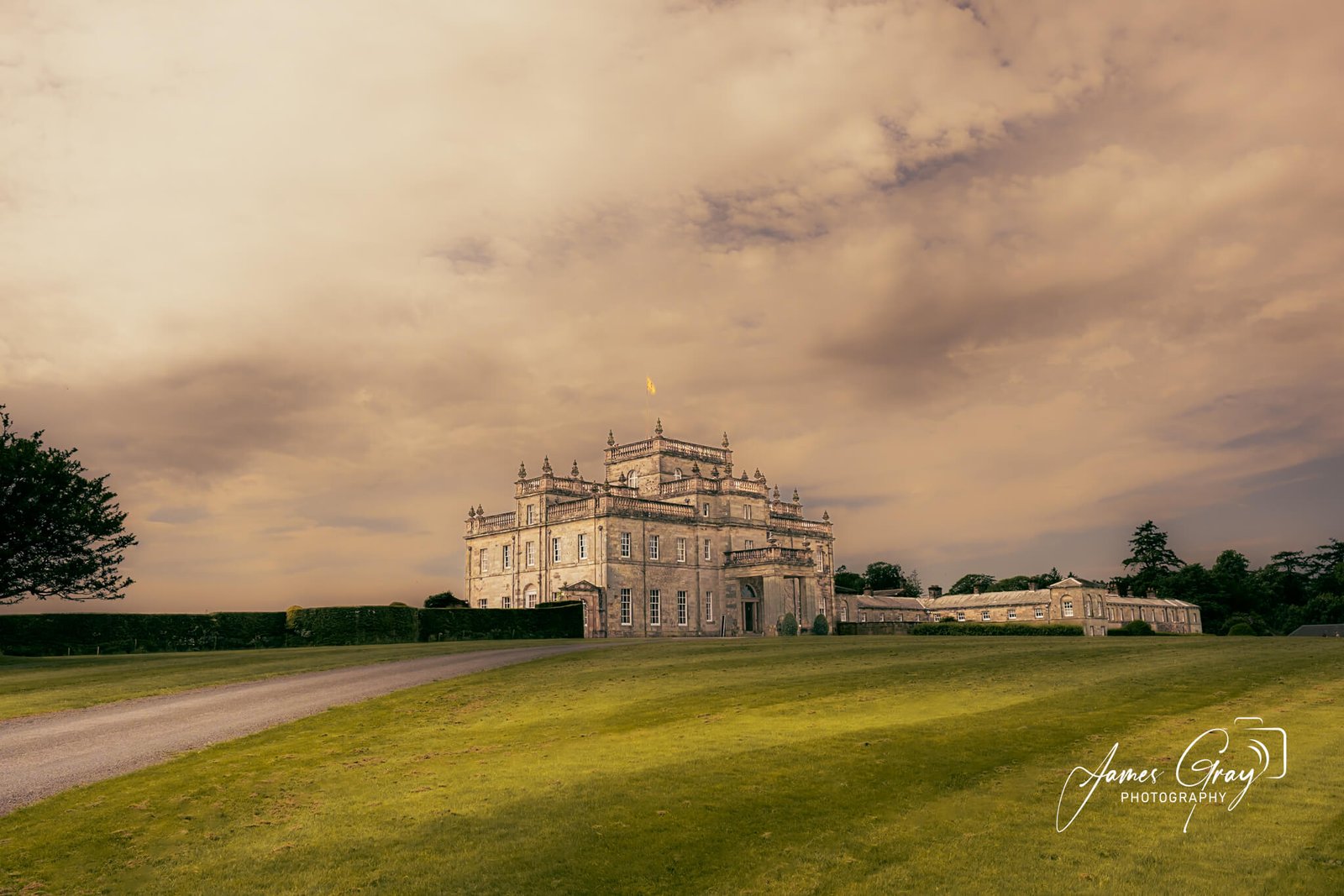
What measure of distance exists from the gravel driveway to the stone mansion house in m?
39.2

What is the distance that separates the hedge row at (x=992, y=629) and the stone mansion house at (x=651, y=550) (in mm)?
13573

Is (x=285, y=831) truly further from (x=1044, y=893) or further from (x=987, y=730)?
(x=987, y=730)

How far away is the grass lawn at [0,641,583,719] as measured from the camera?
2877 centimetres

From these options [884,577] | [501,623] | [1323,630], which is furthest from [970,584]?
[501,623]

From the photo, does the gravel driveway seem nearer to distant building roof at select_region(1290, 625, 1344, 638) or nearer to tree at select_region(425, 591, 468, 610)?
tree at select_region(425, 591, 468, 610)

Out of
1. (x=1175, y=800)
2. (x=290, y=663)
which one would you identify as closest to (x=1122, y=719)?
(x=1175, y=800)

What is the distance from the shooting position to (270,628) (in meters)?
55.8

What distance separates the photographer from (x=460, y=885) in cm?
1200

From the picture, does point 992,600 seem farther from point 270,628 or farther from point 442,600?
point 270,628

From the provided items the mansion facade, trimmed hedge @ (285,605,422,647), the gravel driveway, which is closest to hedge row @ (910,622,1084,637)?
the mansion facade

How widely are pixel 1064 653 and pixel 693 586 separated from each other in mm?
47247

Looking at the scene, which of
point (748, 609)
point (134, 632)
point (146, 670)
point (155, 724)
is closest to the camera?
point (155, 724)

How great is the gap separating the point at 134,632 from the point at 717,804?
158 ft

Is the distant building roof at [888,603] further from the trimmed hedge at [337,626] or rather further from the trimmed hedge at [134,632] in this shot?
the trimmed hedge at [134,632]
